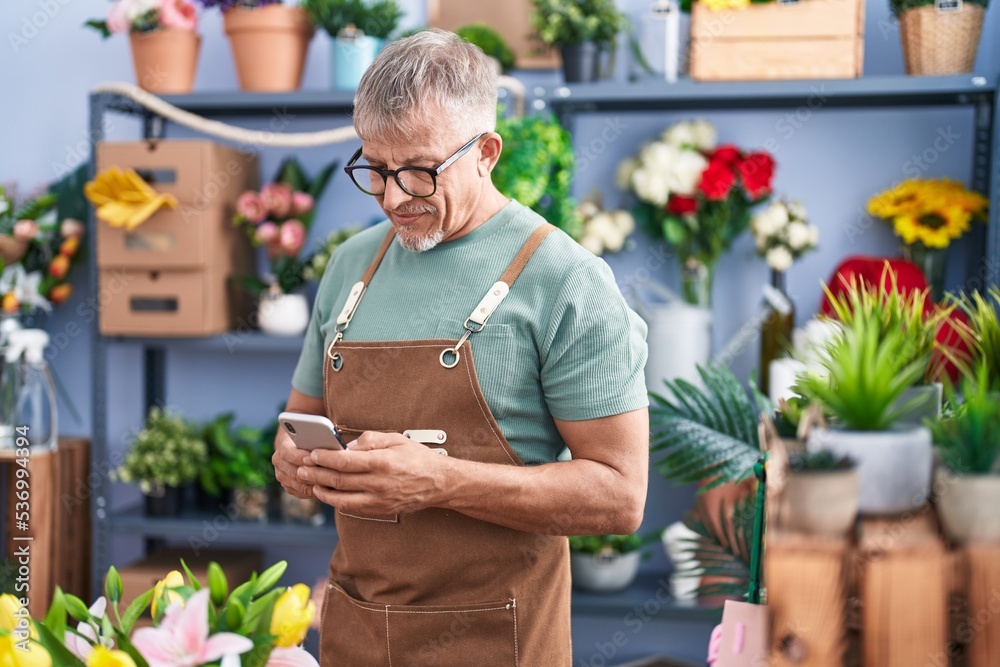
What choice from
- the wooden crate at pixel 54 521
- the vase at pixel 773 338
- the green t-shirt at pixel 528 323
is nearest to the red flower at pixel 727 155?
the vase at pixel 773 338

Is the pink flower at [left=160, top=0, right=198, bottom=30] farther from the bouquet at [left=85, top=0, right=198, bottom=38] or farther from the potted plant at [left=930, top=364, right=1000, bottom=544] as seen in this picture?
the potted plant at [left=930, top=364, right=1000, bottom=544]

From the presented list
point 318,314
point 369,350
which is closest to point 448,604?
point 369,350

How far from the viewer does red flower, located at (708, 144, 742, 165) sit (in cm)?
255

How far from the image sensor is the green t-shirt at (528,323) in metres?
1.26

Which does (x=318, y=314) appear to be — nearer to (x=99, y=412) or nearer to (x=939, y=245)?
(x=99, y=412)

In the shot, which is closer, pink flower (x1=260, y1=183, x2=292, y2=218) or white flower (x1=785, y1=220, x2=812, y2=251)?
white flower (x1=785, y1=220, x2=812, y2=251)

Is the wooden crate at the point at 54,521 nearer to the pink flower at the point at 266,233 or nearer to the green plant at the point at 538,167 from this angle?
the pink flower at the point at 266,233

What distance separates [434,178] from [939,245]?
5.59 feet

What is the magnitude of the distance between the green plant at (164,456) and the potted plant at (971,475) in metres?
2.36

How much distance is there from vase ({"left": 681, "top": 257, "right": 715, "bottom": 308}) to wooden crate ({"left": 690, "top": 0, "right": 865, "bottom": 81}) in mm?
503

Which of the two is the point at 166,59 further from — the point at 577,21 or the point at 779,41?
the point at 779,41

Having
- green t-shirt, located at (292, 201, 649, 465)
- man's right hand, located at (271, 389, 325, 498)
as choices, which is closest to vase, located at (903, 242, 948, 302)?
green t-shirt, located at (292, 201, 649, 465)

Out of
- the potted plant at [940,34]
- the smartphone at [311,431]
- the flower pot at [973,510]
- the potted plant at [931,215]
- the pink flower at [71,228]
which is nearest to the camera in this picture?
the flower pot at [973,510]

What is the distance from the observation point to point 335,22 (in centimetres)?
258
